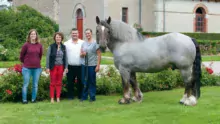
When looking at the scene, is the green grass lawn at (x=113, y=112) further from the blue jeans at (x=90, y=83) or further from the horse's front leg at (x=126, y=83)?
the blue jeans at (x=90, y=83)

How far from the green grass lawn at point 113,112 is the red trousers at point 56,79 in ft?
1.04

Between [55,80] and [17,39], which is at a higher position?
[17,39]

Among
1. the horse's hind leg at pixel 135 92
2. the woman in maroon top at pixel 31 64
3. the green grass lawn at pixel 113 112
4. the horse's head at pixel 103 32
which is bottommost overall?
the green grass lawn at pixel 113 112

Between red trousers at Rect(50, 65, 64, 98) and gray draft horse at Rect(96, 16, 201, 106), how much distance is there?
144 cm

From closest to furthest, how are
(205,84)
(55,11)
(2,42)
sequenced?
(205,84), (2,42), (55,11)

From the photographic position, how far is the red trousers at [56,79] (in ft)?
30.5

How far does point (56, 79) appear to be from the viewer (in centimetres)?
935

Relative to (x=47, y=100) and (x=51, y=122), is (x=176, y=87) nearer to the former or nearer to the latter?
(x=47, y=100)

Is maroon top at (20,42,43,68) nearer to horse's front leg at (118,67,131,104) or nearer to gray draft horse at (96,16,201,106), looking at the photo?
gray draft horse at (96,16,201,106)

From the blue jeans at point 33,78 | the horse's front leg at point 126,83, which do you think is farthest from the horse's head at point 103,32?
the blue jeans at point 33,78

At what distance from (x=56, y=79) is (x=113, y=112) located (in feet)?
7.20

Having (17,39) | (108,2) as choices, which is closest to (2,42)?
(17,39)

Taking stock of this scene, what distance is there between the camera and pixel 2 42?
85.6 feet

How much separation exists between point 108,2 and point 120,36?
1849 cm
